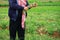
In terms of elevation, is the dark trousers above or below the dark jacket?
below

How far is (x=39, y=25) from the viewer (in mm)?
9102

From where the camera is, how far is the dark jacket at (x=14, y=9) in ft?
16.1

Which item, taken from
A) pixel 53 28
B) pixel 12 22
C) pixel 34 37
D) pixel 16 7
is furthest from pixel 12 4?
pixel 53 28

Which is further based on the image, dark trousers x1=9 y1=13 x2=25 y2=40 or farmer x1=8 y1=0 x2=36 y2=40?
dark trousers x1=9 y1=13 x2=25 y2=40

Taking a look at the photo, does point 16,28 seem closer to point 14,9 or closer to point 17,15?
point 17,15

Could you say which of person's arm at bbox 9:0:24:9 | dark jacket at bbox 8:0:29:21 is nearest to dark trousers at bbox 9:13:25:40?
dark jacket at bbox 8:0:29:21

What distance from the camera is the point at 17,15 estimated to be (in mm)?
5062

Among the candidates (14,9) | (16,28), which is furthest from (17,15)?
(16,28)

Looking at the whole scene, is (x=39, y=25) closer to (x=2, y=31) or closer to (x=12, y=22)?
(x=2, y=31)

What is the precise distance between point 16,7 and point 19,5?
0.10m

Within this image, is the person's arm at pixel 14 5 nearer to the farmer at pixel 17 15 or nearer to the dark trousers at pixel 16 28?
the farmer at pixel 17 15

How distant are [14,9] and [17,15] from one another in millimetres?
166

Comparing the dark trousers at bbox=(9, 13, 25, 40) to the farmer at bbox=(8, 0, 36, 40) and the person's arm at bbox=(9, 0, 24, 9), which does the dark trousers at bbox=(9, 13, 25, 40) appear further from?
the person's arm at bbox=(9, 0, 24, 9)

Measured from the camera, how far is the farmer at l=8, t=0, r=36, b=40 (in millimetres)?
4930
